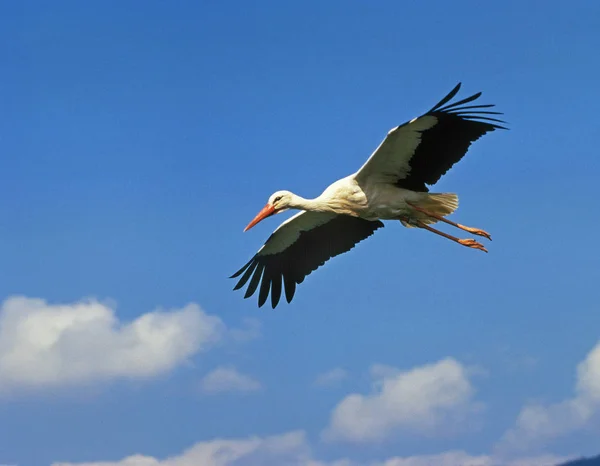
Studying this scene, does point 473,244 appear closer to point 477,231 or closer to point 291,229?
point 477,231

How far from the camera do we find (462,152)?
12547 millimetres

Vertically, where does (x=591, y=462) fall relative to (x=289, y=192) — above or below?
above

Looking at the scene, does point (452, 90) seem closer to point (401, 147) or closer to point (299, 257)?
point (401, 147)

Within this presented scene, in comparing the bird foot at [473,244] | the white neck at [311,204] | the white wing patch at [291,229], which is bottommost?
the bird foot at [473,244]

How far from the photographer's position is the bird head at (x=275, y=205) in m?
13.2

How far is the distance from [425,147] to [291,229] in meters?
2.52

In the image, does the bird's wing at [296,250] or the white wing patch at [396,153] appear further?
the bird's wing at [296,250]

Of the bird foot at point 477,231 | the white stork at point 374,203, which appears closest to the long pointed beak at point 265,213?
the white stork at point 374,203

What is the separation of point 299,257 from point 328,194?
6.21ft

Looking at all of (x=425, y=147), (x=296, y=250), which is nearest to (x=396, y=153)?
(x=425, y=147)

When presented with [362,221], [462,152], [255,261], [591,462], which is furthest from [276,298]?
[591,462]

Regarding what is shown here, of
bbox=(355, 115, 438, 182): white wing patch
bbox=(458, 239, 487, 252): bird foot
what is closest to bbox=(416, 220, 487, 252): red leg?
bbox=(458, 239, 487, 252): bird foot

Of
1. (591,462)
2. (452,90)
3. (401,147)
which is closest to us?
(452,90)

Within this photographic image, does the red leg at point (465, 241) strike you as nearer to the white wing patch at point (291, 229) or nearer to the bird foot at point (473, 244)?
the bird foot at point (473, 244)
